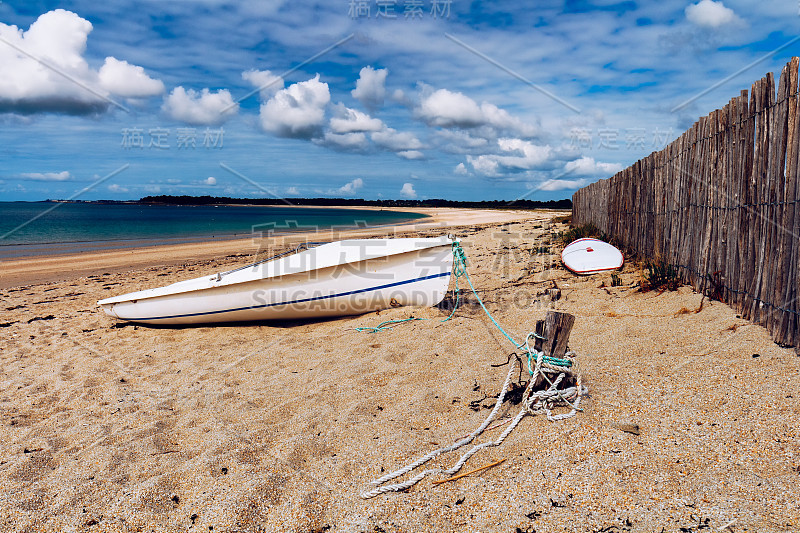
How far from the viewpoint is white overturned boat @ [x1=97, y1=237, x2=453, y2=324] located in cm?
632

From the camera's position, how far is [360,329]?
235 inches

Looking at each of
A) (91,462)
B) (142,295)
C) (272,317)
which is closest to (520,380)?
(91,462)

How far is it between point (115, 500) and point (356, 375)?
7.08ft

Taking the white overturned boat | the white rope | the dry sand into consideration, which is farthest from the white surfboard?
the white rope

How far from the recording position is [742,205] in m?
4.20

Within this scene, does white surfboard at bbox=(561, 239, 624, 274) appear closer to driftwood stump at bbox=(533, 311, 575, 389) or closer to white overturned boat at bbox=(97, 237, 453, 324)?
white overturned boat at bbox=(97, 237, 453, 324)

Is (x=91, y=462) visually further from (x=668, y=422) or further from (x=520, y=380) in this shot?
(x=668, y=422)

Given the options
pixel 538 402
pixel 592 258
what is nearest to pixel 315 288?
pixel 538 402

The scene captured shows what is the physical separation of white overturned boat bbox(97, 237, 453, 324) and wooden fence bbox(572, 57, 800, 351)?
3.05 metres

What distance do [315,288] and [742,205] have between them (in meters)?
5.01

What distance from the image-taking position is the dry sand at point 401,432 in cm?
230

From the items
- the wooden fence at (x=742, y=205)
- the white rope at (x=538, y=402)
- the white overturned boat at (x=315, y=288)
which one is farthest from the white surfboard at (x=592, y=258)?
the white rope at (x=538, y=402)

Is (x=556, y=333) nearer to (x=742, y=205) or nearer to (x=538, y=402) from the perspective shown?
(x=538, y=402)

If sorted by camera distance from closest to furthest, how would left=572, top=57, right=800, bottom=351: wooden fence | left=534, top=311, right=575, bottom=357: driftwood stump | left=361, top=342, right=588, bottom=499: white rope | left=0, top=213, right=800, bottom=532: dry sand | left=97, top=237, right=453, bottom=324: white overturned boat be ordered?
left=0, top=213, right=800, bottom=532: dry sand
left=361, top=342, right=588, bottom=499: white rope
left=534, top=311, right=575, bottom=357: driftwood stump
left=572, top=57, right=800, bottom=351: wooden fence
left=97, top=237, right=453, bottom=324: white overturned boat
